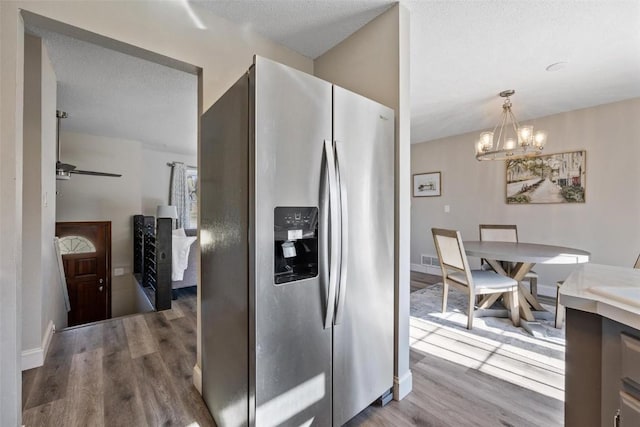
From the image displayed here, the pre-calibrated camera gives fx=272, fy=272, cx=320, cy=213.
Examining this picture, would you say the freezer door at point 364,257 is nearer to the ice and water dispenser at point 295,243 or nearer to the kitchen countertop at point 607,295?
the ice and water dispenser at point 295,243

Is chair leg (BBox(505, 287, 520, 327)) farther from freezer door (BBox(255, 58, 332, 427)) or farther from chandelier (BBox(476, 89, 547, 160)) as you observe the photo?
freezer door (BBox(255, 58, 332, 427))

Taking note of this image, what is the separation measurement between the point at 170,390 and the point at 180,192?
4.70m

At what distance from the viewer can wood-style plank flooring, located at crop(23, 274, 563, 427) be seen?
4.95 feet

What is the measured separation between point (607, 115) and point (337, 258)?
413cm

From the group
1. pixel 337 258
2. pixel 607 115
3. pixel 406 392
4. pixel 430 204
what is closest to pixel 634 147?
pixel 607 115

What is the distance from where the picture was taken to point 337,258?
4.09 ft

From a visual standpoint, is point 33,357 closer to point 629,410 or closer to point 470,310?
point 629,410

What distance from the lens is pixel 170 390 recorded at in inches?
69.0

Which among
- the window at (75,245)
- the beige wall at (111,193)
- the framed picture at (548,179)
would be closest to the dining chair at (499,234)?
the framed picture at (548,179)

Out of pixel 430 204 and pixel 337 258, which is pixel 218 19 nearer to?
pixel 337 258

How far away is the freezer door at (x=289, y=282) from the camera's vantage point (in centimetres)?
106

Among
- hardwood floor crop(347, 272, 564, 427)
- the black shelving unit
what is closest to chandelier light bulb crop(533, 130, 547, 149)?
hardwood floor crop(347, 272, 564, 427)

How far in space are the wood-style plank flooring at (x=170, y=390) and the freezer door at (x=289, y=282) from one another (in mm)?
576

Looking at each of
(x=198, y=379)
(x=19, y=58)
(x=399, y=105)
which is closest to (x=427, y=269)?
(x=399, y=105)
